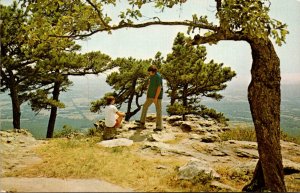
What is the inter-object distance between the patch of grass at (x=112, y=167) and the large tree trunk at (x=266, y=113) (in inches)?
63.2

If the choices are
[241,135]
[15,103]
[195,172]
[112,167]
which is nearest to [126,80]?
[15,103]

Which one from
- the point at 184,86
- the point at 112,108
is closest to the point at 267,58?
the point at 112,108

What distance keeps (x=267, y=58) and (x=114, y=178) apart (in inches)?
172

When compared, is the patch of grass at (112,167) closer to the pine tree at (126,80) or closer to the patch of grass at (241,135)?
the patch of grass at (241,135)

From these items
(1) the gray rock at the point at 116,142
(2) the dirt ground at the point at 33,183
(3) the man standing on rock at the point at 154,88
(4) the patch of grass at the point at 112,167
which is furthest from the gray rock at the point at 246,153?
(2) the dirt ground at the point at 33,183

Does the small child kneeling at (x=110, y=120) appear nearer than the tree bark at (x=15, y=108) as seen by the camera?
Yes

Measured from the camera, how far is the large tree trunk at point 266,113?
6.91m

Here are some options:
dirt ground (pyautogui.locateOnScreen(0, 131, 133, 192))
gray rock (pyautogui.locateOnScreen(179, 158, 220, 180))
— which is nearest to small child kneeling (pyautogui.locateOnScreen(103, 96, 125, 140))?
dirt ground (pyautogui.locateOnScreen(0, 131, 133, 192))

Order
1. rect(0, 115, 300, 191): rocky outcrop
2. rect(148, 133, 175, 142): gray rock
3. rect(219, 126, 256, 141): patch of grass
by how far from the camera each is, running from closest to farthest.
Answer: rect(0, 115, 300, 191): rocky outcrop, rect(148, 133, 175, 142): gray rock, rect(219, 126, 256, 141): patch of grass

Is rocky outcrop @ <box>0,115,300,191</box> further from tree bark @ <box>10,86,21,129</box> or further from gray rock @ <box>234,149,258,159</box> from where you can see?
tree bark @ <box>10,86,21,129</box>

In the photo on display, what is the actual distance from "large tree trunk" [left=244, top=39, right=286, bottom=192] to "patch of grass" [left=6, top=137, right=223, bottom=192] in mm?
1604

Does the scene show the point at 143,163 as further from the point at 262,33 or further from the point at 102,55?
the point at 102,55

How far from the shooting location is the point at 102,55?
23.7m

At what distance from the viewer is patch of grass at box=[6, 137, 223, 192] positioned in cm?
644
